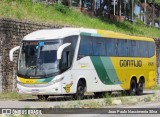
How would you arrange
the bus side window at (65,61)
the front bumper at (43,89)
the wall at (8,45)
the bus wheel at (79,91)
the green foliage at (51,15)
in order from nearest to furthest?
the front bumper at (43,89) < the bus side window at (65,61) < the bus wheel at (79,91) < the wall at (8,45) < the green foliage at (51,15)

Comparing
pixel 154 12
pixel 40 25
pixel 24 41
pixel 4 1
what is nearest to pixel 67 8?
pixel 4 1

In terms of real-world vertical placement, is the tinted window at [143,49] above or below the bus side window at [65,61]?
below

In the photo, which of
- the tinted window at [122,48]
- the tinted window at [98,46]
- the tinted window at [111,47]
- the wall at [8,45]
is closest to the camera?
the tinted window at [98,46]

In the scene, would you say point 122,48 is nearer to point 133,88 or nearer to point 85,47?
point 133,88

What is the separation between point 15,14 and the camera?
3180 cm

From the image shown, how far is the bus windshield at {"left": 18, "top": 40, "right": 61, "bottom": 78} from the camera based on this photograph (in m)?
23.8

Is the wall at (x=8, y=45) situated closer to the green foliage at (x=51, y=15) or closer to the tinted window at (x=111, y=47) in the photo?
the green foliage at (x=51, y=15)

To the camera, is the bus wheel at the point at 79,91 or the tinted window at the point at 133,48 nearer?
the bus wheel at the point at 79,91

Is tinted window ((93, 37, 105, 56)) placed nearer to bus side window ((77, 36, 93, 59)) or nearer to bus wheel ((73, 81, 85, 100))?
bus side window ((77, 36, 93, 59))

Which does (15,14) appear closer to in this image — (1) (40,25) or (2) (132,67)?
(1) (40,25)

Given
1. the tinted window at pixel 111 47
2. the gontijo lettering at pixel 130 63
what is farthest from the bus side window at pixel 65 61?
the gontijo lettering at pixel 130 63

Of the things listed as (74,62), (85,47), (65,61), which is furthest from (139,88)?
(65,61)

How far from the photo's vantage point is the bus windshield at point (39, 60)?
2383cm

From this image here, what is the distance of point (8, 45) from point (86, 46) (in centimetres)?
423
